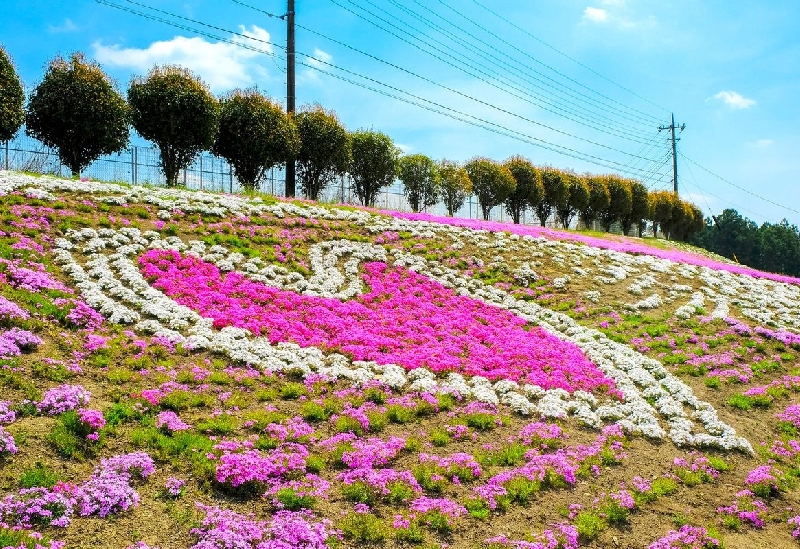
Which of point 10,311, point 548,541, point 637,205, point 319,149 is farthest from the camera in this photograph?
point 637,205

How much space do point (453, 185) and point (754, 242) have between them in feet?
440

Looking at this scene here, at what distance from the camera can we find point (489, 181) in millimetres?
59906

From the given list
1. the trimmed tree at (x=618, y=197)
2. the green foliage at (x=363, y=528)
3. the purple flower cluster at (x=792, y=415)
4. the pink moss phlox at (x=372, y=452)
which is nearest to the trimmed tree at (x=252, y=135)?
the pink moss phlox at (x=372, y=452)

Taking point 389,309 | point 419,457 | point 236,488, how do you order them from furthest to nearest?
point 389,309 < point 419,457 < point 236,488

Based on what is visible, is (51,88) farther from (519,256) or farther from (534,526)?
(534,526)

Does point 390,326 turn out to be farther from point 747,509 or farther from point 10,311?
point 747,509

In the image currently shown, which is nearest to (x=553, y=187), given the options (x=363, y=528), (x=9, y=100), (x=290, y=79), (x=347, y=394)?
(x=290, y=79)

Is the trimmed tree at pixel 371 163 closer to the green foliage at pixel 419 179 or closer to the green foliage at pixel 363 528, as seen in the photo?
the green foliage at pixel 419 179

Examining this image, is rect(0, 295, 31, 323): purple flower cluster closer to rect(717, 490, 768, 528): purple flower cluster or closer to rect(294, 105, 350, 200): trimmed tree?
rect(717, 490, 768, 528): purple flower cluster

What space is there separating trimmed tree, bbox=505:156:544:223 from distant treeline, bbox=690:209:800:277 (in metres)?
96.3

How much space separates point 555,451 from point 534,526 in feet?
11.4

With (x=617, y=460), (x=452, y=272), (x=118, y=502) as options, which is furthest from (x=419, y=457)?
(x=452, y=272)

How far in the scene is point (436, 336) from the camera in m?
20.6

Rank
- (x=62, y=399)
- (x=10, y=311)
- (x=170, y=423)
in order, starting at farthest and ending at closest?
(x=10, y=311) < (x=170, y=423) < (x=62, y=399)
